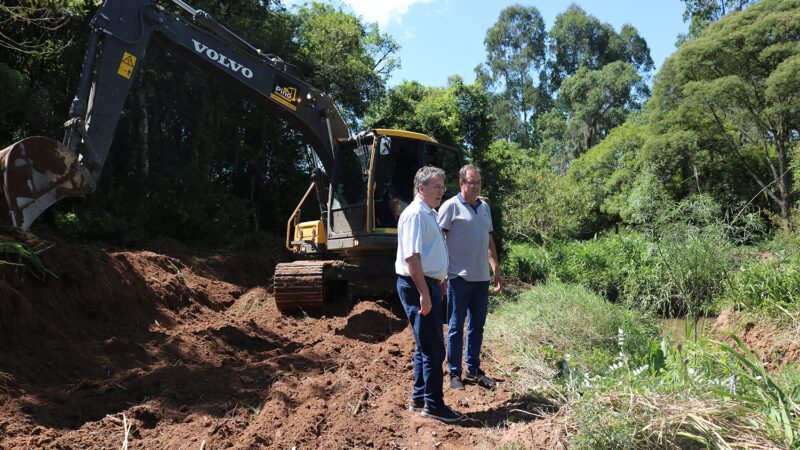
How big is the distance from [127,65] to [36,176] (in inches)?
75.1

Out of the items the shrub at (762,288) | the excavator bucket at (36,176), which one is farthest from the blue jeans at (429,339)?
the shrub at (762,288)

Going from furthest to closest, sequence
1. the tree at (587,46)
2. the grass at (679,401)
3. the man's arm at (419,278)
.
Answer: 1. the tree at (587,46)
2. the man's arm at (419,278)
3. the grass at (679,401)

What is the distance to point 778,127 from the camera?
17453mm

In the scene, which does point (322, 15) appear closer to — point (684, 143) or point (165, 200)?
point (165, 200)

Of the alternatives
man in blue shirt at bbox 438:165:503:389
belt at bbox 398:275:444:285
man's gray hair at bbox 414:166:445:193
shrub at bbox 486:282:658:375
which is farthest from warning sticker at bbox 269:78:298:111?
belt at bbox 398:275:444:285

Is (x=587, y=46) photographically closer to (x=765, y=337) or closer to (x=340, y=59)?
(x=340, y=59)

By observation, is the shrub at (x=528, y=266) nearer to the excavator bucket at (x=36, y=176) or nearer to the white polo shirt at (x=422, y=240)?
the excavator bucket at (x=36, y=176)

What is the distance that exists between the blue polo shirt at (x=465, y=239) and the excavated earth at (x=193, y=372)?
898mm

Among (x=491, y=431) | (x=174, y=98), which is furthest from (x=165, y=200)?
(x=491, y=431)

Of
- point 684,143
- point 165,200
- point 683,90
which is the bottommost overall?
point 165,200

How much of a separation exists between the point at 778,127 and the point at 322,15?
14.1 meters

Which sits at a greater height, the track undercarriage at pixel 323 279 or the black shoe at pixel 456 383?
the track undercarriage at pixel 323 279

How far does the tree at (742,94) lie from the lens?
17.0 meters

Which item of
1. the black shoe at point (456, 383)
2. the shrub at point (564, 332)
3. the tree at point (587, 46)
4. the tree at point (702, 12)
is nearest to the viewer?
the black shoe at point (456, 383)
